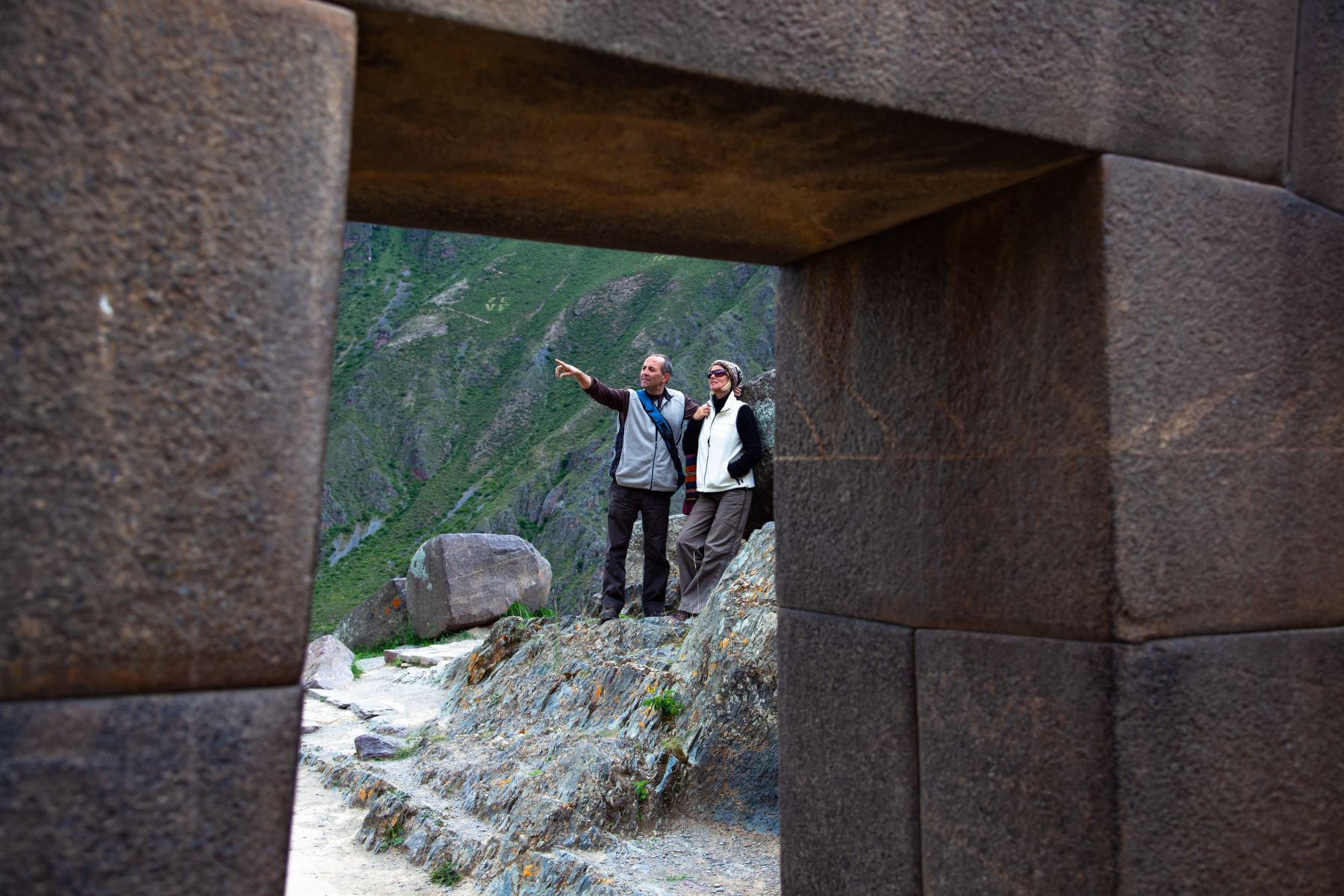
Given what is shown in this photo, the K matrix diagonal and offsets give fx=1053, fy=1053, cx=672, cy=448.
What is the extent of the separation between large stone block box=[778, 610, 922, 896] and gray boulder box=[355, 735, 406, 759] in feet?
12.3

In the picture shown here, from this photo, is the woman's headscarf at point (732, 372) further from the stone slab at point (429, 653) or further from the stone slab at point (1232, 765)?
the stone slab at point (1232, 765)

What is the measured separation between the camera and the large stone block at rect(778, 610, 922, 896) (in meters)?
2.02

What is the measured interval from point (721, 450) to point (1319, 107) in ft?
14.6

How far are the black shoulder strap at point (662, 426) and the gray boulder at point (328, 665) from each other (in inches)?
129

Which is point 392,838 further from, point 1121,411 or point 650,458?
point 1121,411

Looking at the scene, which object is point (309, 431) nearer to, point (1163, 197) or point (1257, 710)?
point (1163, 197)

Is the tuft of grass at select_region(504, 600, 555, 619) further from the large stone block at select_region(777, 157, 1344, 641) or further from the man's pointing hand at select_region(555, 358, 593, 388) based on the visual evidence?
the large stone block at select_region(777, 157, 1344, 641)

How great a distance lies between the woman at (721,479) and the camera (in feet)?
20.0

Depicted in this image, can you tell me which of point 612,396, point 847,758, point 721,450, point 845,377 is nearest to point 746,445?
point 721,450

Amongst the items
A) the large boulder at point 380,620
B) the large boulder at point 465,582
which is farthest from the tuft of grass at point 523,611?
the large boulder at point 380,620

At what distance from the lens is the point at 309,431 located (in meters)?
1.17

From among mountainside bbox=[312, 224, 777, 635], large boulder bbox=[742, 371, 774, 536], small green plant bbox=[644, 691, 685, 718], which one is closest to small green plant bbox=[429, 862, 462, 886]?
small green plant bbox=[644, 691, 685, 718]

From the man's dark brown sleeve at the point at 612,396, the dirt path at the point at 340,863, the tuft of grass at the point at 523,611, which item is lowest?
the dirt path at the point at 340,863

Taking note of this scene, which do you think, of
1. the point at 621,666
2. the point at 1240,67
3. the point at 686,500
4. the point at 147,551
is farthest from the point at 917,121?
the point at 686,500
